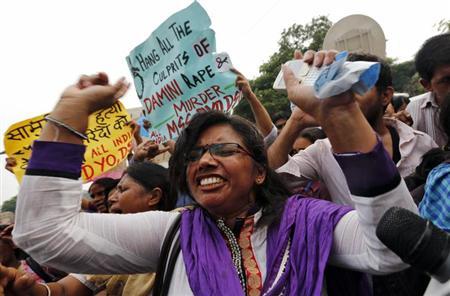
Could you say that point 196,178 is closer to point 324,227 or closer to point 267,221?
point 267,221

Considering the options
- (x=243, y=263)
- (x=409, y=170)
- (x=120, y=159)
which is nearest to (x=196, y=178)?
(x=243, y=263)

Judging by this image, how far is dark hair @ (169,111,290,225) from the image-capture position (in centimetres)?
183

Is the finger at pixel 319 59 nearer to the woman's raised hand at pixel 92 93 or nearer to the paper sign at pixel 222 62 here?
the woman's raised hand at pixel 92 93

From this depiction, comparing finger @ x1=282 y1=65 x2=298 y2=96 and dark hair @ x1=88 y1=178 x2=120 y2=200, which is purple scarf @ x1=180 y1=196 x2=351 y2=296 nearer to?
finger @ x1=282 y1=65 x2=298 y2=96

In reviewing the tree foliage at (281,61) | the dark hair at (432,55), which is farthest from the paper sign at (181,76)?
the tree foliage at (281,61)

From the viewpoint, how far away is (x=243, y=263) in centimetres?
155

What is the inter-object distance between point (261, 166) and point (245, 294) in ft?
1.84

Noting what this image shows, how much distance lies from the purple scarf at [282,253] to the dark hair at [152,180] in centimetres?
132

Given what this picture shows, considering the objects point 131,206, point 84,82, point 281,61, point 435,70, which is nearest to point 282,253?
point 84,82

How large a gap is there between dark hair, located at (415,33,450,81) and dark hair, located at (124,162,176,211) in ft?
5.70

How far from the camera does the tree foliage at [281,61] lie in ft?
77.6

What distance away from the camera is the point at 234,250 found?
1591 millimetres

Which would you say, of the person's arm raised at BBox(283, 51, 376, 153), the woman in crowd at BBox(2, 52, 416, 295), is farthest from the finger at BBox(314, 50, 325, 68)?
the person's arm raised at BBox(283, 51, 376, 153)

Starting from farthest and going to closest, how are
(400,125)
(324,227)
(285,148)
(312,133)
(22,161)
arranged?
(22,161) → (312,133) → (400,125) → (285,148) → (324,227)
